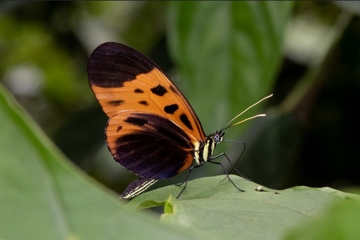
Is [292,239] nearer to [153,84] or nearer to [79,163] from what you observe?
[153,84]

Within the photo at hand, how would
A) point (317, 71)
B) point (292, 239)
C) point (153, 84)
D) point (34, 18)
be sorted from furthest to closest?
point (34, 18), point (317, 71), point (153, 84), point (292, 239)

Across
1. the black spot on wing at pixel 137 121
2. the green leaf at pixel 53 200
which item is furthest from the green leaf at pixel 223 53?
the green leaf at pixel 53 200

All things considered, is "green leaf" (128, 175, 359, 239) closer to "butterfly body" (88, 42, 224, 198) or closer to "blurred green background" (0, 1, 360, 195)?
"butterfly body" (88, 42, 224, 198)

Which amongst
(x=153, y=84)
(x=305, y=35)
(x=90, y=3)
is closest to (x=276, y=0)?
(x=153, y=84)

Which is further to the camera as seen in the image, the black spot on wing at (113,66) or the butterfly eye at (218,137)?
the butterfly eye at (218,137)

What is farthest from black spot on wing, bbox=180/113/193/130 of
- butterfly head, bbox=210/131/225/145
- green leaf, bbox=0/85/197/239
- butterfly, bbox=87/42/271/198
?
green leaf, bbox=0/85/197/239

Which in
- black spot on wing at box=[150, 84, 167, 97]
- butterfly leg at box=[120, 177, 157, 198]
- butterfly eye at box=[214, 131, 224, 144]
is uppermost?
black spot on wing at box=[150, 84, 167, 97]

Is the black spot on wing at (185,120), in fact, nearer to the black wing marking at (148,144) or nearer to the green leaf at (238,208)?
the black wing marking at (148,144)
